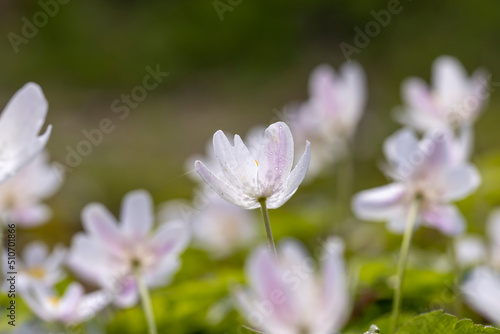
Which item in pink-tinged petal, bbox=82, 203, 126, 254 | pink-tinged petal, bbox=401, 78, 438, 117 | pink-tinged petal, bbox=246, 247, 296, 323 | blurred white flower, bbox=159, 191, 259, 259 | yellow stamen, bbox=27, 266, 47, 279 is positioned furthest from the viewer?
blurred white flower, bbox=159, 191, 259, 259

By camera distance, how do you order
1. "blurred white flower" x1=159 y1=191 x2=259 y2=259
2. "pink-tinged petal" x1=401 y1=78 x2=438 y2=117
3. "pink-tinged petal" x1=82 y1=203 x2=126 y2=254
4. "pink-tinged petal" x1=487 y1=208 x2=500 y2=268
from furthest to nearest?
"blurred white flower" x1=159 y1=191 x2=259 y2=259 < "pink-tinged petal" x1=401 y1=78 x2=438 y2=117 < "pink-tinged petal" x1=487 y1=208 x2=500 y2=268 < "pink-tinged petal" x1=82 y1=203 x2=126 y2=254

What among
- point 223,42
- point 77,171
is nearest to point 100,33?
point 223,42

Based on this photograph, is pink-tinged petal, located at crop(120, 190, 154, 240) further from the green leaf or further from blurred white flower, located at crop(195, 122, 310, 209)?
the green leaf

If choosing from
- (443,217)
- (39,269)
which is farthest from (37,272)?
(443,217)

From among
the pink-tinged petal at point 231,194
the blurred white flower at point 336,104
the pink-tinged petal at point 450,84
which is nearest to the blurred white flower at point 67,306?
the pink-tinged petal at point 231,194

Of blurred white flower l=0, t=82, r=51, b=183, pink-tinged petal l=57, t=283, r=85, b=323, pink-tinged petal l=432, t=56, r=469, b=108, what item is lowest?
pink-tinged petal l=432, t=56, r=469, b=108

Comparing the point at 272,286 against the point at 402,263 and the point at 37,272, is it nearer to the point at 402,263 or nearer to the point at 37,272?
the point at 402,263

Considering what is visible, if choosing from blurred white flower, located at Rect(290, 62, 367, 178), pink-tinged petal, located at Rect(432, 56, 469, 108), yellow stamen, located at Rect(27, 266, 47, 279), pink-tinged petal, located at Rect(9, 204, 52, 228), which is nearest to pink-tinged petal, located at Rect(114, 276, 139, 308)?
yellow stamen, located at Rect(27, 266, 47, 279)
